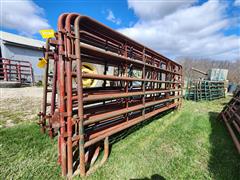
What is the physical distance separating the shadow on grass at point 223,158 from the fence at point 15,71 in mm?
11713

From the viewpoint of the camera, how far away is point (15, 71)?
427 inches

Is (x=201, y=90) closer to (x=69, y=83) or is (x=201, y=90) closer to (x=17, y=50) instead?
(x=69, y=83)

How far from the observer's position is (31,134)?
8.25ft

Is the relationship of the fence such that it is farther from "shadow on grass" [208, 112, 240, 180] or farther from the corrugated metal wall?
"shadow on grass" [208, 112, 240, 180]

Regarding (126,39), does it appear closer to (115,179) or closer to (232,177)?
(115,179)

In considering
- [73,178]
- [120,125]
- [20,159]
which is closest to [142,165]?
[120,125]

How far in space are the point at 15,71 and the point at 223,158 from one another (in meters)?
13.8

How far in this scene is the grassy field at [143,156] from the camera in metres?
1.74

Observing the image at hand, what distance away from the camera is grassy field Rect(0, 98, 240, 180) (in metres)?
1.74

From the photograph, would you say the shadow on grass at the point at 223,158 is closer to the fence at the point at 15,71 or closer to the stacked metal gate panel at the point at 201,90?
the stacked metal gate panel at the point at 201,90

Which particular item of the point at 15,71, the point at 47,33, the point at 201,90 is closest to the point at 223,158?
the point at 47,33

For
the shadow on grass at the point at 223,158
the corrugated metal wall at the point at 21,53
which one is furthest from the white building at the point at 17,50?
the shadow on grass at the point at 223,158

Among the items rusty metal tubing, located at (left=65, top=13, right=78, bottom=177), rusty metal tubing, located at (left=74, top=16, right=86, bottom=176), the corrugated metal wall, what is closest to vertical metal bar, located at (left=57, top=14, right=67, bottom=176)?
rusty metal tubing, located at (left=65, top=13, right=78, bottom=177)

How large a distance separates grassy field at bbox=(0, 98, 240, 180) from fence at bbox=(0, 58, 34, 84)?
9082mm
